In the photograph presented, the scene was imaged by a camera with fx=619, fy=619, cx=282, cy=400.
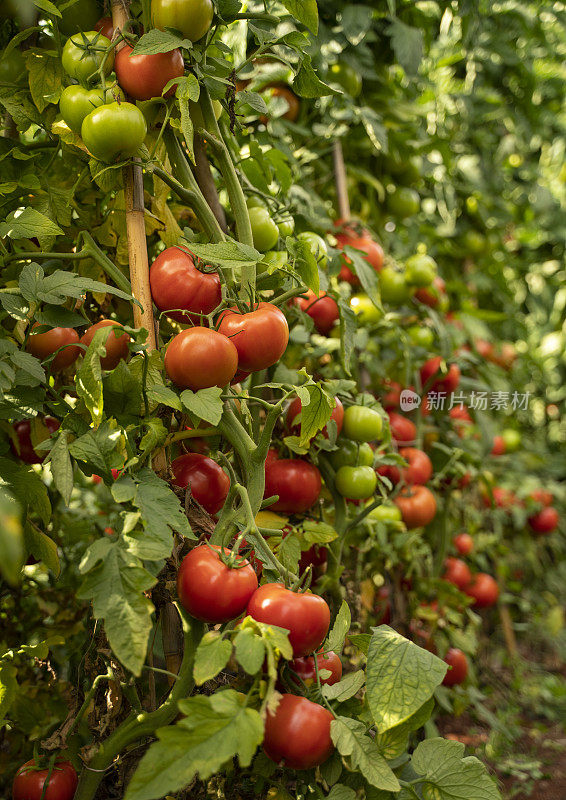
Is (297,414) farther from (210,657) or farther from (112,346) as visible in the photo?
(210,657)

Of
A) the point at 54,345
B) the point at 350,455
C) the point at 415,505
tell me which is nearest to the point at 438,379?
the point at 415,505

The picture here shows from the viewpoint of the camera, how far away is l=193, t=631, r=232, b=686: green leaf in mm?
561

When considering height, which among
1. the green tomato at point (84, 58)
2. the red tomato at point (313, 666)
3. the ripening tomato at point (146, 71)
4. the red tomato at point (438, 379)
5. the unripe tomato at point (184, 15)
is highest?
the unripe tomato at point (184, 15)

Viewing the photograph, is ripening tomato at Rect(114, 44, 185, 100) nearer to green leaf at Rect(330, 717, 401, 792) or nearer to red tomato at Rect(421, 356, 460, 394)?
green leaf at Rect(330, 717, 401, 792)

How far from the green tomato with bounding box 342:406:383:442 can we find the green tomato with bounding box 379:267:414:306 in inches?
21.9

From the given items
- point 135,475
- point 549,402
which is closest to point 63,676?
point 135,475

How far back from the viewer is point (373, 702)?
628 millimetres

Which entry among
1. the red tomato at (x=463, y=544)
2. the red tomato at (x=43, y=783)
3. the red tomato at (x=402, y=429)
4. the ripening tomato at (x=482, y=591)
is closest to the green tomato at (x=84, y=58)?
the red tomato at (x=43, y=783)

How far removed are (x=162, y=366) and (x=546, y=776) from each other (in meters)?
1.40

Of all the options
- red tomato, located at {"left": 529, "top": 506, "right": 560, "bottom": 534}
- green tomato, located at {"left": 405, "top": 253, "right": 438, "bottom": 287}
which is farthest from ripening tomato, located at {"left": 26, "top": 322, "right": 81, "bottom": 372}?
red tomato, located at {"left": 529, "top": 506, "right": 560, "bottom": 534}

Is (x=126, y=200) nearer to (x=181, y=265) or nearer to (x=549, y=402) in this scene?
(x=181, y=265)

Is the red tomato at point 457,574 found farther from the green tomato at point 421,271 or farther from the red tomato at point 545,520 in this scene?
the green tomato at point 421,271

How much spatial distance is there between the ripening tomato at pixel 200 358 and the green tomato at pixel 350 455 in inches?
14.9

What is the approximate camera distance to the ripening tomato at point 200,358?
2.17 feet
